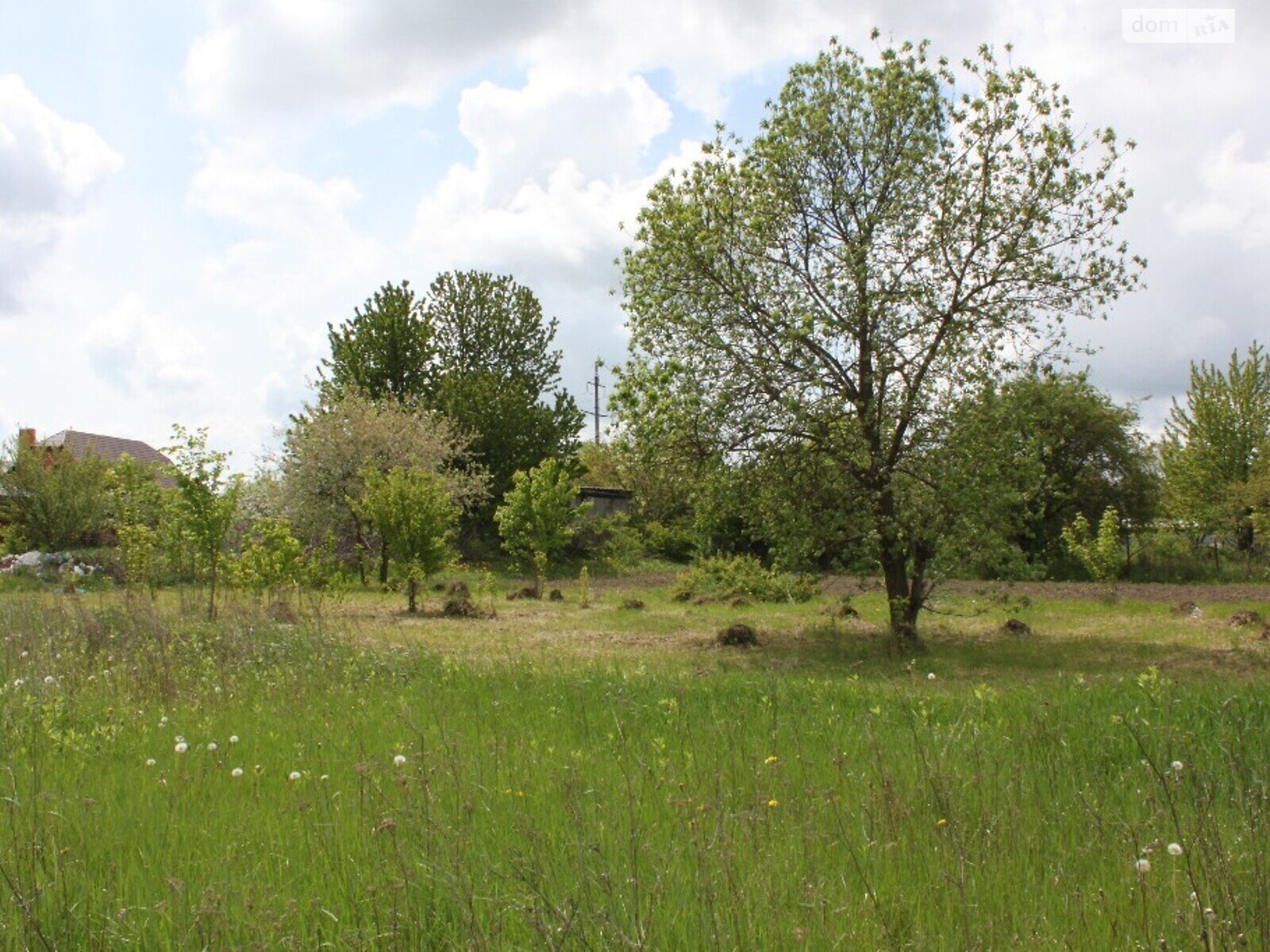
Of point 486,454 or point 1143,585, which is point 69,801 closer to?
point 1143,585

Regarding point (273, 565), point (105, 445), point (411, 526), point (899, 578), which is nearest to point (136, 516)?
point (273, 565)

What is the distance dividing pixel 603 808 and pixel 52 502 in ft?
114

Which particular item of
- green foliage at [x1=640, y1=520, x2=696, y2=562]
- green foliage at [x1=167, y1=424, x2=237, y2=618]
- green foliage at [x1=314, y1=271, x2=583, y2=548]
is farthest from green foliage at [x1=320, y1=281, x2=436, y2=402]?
green foliage at [x1=167, y1=424, x2=237, y2=618]

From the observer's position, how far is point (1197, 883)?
340 cm

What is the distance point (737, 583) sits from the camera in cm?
2328

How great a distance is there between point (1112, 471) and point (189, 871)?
34843 mm

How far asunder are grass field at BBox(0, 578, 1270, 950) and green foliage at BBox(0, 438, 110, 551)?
2744cm

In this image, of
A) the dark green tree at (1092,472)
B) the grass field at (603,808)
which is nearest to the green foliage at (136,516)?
the grass field at (603,808)

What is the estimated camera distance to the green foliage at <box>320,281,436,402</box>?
41375 mm

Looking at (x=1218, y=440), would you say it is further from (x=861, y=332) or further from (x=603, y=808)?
(x=603, y=808)

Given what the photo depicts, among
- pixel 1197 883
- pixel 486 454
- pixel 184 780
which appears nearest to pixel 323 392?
pixel 486 454

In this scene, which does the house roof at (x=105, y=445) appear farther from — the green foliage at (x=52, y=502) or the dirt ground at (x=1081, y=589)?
the dirt ground at (x=1081, y=589)

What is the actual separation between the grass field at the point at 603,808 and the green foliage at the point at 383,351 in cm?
3236

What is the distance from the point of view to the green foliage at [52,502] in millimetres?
33594
